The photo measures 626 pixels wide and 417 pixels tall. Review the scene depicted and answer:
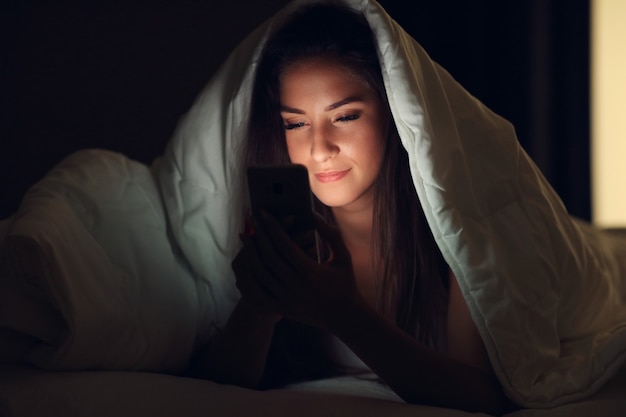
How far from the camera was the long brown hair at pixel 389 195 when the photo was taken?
1105 mm

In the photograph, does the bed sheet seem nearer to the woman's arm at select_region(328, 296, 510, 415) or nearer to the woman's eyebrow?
the woman's arm at select_region(328, 296, 510, 415)

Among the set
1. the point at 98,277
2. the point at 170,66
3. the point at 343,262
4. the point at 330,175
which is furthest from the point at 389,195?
the point at 170,66

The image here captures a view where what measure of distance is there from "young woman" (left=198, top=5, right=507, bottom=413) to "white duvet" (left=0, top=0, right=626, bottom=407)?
0.05 m

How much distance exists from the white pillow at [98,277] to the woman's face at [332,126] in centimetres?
27

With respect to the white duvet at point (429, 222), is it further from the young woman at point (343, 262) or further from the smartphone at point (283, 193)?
the smartphone at point (283, 193)

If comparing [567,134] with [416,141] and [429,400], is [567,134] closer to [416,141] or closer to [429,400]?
[416,141]

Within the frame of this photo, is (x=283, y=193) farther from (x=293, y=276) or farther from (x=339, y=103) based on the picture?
(x=339, y=103)

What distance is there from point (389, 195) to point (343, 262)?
0.72 ft

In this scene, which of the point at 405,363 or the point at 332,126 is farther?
the point at 332,126

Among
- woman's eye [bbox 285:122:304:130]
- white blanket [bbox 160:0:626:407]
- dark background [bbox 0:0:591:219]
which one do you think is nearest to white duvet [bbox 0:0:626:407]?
white blanket [bbox 160:0:626:407]

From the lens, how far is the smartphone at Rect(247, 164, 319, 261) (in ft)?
3.03

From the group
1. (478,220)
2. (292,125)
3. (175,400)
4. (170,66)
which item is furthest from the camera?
(170,66)

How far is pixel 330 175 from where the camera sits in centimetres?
110

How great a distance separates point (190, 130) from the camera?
4.04ft
